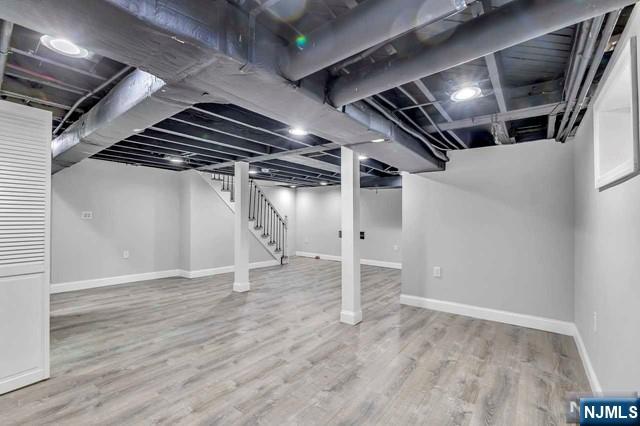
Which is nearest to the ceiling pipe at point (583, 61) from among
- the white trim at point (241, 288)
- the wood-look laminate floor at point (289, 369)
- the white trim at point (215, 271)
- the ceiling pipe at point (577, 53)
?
the ceiling pipe at point (577, 53)

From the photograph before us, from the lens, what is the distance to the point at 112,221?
5801 mm

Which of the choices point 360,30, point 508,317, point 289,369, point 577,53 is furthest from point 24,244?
point 508,317

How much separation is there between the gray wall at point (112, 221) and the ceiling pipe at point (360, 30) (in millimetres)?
5707

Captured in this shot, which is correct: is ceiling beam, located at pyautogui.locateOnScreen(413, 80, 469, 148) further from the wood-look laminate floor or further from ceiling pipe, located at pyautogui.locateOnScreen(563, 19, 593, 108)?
the wood-look laminate floor

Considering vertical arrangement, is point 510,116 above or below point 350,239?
above

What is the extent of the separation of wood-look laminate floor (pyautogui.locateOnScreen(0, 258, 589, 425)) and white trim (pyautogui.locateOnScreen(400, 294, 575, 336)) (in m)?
0.15

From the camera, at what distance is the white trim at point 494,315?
348 centimetres

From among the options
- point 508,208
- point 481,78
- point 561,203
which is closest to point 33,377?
point 481,78

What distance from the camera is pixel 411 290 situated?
459 cm

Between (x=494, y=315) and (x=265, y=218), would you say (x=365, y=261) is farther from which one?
(x=494, y=315)

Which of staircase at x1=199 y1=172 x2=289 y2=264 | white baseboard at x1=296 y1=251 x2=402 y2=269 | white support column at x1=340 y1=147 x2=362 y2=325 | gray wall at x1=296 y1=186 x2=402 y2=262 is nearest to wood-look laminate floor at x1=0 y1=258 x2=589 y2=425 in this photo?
white support column at x1=340 y1=147 x2=362 y2=325

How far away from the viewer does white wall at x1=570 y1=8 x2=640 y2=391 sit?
152 cm

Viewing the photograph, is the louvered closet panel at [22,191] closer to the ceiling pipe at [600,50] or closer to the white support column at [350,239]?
the white support column at [350,239]

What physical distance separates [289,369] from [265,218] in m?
6.14
